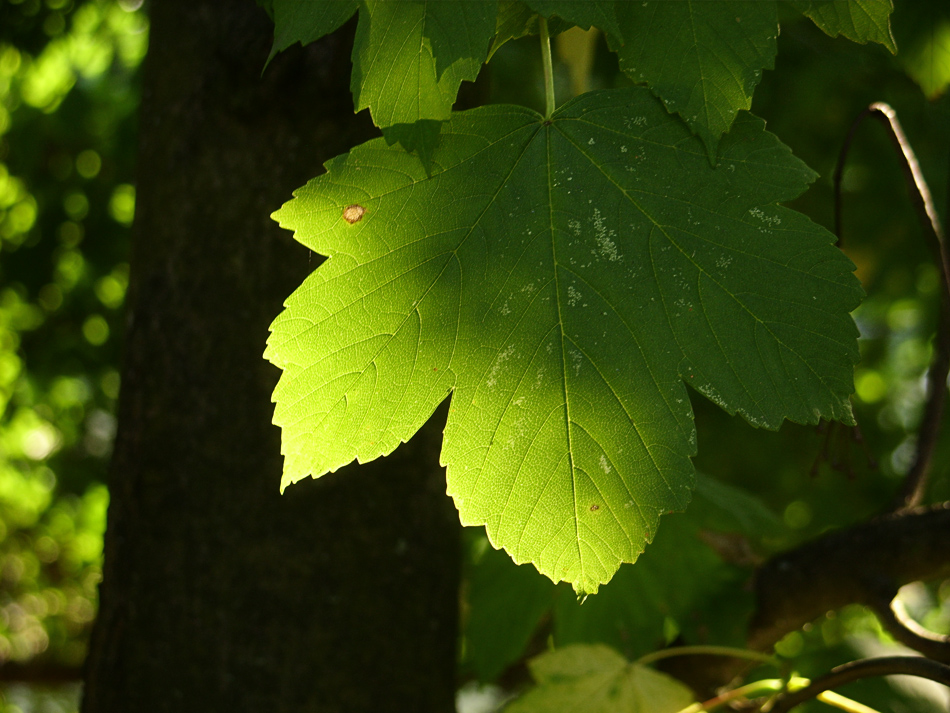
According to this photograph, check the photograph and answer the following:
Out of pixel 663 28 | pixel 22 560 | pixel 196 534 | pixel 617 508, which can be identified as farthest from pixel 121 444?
pixel 22 560

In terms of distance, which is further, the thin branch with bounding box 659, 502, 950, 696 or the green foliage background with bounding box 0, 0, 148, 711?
the green foliage background with bounding box 0, 0, 148, 711

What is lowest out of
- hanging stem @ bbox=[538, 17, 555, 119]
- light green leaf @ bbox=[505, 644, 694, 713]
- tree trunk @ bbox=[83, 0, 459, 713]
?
light green leaf @ bbox=[505, 644, 694, 713]

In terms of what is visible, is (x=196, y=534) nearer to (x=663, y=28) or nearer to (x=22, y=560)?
(x=663, y=28)

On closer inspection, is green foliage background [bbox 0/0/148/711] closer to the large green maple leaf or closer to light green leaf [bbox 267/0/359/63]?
light green leaf [bbox 267/0/359/63]

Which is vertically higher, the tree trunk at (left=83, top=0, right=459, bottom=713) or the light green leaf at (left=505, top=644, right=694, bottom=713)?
the tree trunk at (left=83, top=0, right=459, bottom=713)

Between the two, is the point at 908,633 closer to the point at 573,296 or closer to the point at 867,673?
the point at 867,673

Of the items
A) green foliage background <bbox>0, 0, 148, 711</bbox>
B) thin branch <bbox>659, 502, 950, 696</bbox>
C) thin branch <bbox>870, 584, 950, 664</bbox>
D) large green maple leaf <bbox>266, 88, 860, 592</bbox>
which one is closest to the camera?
large green maple leaf <bbox>266, 88, 860, 592</bbox>

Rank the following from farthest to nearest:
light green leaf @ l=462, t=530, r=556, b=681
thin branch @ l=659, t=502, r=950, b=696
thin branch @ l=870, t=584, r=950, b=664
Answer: light green leaf @ l=462, t=530, r=556, b=681 < thin branch @ l=659, t=502, r=950, b=696 < thin branch @ l=870, t=584, r=950, b=664

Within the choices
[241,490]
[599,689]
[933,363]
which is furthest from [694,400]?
[241,490]

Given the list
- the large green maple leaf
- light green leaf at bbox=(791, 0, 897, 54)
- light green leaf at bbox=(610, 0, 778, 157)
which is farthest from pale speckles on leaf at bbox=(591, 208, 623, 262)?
light green leaf at bbox=(791, 0, 897, 54)
